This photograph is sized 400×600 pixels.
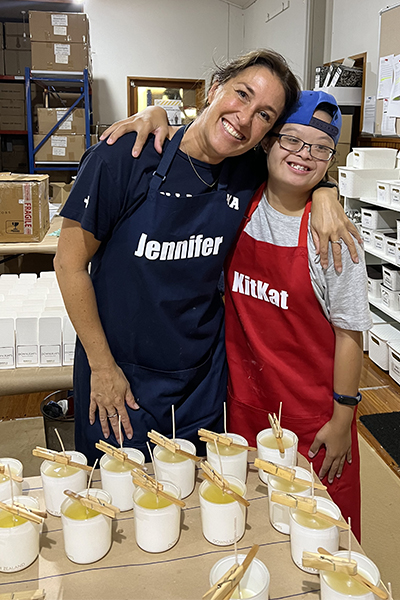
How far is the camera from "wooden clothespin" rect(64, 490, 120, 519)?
906 mm

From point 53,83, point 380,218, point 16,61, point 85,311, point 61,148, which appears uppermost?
point 16,61

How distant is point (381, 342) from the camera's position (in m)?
3.78

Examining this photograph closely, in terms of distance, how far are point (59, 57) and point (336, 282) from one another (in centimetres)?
557

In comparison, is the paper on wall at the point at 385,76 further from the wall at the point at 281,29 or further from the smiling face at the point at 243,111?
the smiling face at the point at 243,111

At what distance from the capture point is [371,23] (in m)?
4.46

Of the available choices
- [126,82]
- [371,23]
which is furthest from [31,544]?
[126,82]

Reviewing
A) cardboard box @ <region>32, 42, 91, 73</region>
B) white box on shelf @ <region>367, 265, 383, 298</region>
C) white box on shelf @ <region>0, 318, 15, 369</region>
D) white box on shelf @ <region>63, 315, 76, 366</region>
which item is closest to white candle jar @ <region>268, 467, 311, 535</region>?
white box on shelf @ <region>63, 315, 76, 366</region>

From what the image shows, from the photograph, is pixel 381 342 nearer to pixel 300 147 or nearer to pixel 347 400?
pixel 347 400

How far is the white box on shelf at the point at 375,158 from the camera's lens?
13.2ft

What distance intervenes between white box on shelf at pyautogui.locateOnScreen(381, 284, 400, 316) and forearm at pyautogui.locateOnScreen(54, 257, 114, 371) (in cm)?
293

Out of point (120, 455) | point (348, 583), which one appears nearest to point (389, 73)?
point (120, 455)

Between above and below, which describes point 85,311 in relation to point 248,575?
above

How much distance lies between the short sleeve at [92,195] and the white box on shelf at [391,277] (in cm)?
300

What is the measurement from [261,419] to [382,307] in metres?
2.65
